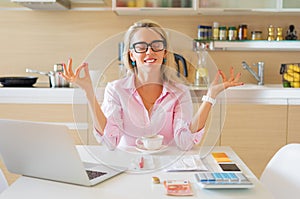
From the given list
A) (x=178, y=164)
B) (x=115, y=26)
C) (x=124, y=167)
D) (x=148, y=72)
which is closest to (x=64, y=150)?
(x=124, y=167)

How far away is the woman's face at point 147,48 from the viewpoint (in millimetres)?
1174

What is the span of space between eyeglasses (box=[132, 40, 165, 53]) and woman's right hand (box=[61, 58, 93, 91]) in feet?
0.53

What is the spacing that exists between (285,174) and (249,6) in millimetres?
1879

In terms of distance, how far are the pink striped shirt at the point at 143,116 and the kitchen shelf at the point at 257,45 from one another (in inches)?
57.5

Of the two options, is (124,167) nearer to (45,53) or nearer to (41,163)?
(41,163)

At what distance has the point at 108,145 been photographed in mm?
1379

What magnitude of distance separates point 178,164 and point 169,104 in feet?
1.29

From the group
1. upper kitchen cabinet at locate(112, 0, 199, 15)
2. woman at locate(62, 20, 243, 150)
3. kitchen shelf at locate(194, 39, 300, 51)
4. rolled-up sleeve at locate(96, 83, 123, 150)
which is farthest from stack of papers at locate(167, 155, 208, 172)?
kitchen shelf at locate(194, 39, 300, 51)

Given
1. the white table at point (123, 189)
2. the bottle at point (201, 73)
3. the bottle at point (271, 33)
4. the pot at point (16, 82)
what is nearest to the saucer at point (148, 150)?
the white table at point (123, 189)

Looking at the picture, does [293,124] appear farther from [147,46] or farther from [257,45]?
[147,46]

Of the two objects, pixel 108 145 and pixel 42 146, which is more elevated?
pixel 42 146

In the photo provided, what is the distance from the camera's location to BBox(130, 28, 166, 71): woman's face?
1.17 metres

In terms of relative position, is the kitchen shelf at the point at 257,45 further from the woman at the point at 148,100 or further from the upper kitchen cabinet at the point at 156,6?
the woman at the point at 148,100

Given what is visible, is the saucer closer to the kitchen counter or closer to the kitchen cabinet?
the kitchen counter
